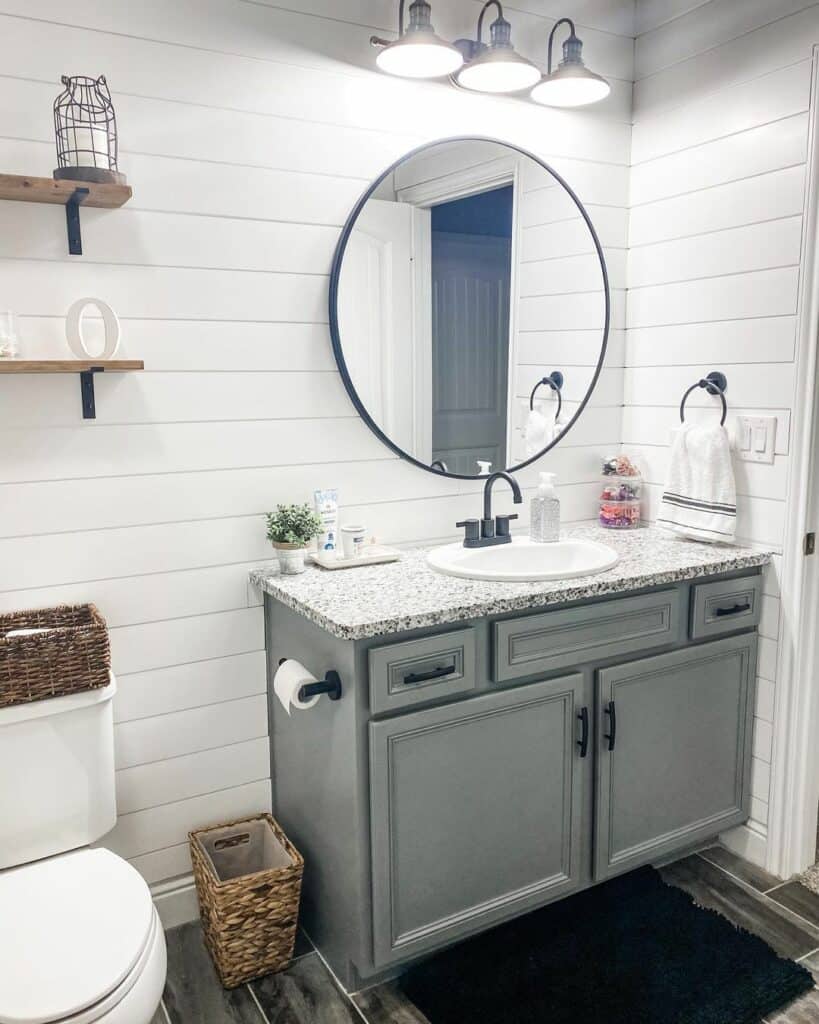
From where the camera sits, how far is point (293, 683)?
5.92ft

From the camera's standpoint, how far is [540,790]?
1.99m

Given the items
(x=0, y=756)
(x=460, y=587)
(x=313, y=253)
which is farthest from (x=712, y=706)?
(x=0, y=756)

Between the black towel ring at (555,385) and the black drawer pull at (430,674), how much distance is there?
0.96m

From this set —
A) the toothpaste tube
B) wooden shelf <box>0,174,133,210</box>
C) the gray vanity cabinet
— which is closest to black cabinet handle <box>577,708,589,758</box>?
the gray vanity cabinet

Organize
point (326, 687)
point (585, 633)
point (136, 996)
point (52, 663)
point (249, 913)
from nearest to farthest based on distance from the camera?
point (136, 996) < point (52, 663) < point (326, 687) < point (249, 913) < point (585, 633)

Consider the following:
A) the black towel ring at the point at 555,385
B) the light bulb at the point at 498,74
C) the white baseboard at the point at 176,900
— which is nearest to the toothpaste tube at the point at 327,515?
the black towel ring at the point at 555,385

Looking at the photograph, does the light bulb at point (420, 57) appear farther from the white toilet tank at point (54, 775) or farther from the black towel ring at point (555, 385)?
the white toilet tank at point (54, 775)

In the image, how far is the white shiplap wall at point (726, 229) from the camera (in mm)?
2156

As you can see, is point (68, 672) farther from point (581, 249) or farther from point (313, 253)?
point (581, 249)

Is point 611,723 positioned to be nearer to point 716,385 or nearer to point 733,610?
point 733,610

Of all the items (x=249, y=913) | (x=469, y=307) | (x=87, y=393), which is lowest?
(x=249, y=913)

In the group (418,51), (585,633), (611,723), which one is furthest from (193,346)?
(611,723)

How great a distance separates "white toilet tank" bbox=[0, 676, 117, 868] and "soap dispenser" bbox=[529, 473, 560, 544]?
1.18m

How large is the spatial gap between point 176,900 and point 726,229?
2.26 metres
